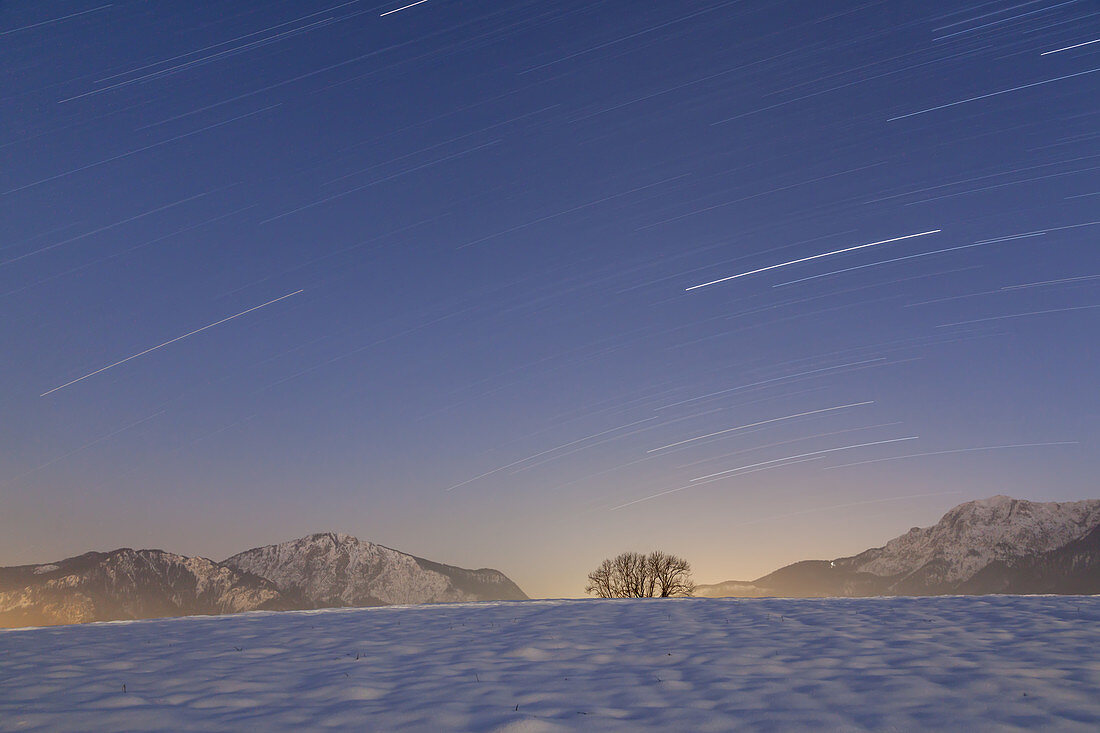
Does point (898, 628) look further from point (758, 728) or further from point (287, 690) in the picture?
point (287, 690)

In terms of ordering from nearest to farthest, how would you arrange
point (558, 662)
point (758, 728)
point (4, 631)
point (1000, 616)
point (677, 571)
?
point (758, 728) → point (558, 662) → point (1000, 616) → point (4, 631) → point (677, 571)

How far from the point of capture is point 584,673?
9.48 m

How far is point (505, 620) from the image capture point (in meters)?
15.3

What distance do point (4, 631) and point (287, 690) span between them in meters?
11.0

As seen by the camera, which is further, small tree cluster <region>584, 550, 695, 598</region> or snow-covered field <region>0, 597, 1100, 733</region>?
small tree cluster <region>584, 550, 695, 598</region>

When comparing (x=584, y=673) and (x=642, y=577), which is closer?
(x=584, y=673)

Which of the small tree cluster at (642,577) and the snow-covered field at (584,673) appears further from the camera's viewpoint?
the small tree cluster at (642,577)

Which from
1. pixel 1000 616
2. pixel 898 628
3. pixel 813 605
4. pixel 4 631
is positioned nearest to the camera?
pixel 898 628

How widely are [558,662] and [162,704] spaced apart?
18.0 ft

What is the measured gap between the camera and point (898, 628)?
12516mm

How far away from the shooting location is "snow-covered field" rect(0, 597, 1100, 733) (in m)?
7.32

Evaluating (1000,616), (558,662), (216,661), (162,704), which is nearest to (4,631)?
(216,661)

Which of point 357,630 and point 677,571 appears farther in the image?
point 677,571

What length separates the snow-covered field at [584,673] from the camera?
7.32 m
